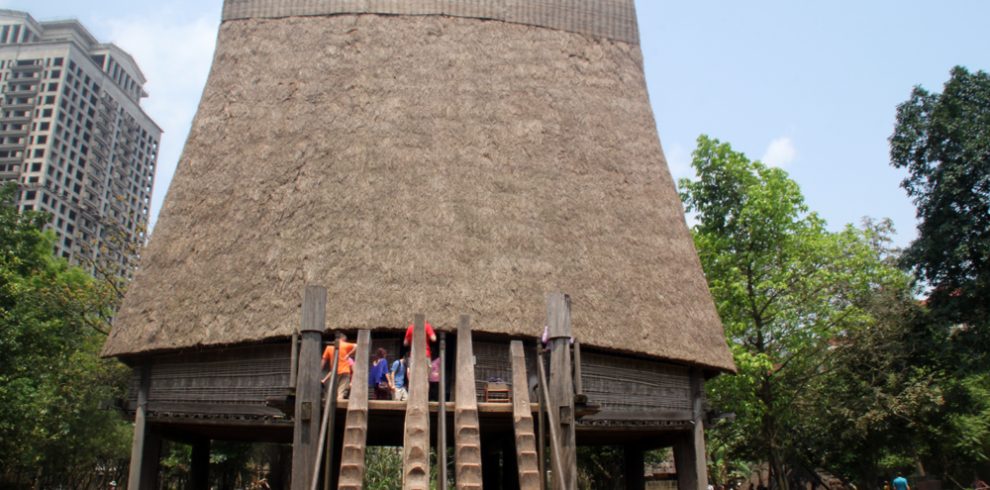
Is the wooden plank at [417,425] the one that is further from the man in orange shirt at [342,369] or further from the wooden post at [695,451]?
the wooden post at [695,451]

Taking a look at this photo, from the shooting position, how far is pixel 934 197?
58.2ft

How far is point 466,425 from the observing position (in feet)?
20.1

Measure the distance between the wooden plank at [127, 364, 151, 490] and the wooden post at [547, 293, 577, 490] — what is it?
669 cm

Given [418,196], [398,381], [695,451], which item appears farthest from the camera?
[695,451]

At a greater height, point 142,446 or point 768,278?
point 768,278

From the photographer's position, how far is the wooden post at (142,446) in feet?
34.4

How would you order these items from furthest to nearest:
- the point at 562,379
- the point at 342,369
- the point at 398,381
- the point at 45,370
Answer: the point at 45,370, the point at 398,381, the point at 342,369, the point at 562,379

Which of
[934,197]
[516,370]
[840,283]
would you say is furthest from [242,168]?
[934,197]

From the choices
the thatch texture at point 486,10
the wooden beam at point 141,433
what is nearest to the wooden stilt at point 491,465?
the wooden beam at point 141,433

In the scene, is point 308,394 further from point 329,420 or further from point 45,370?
point 45,370

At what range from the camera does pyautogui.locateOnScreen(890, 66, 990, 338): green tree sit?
17047 millimetres

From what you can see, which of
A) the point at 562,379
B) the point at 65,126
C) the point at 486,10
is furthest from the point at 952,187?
the point at 65,126

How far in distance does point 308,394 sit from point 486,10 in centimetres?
873

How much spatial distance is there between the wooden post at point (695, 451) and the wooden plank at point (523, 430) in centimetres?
534
